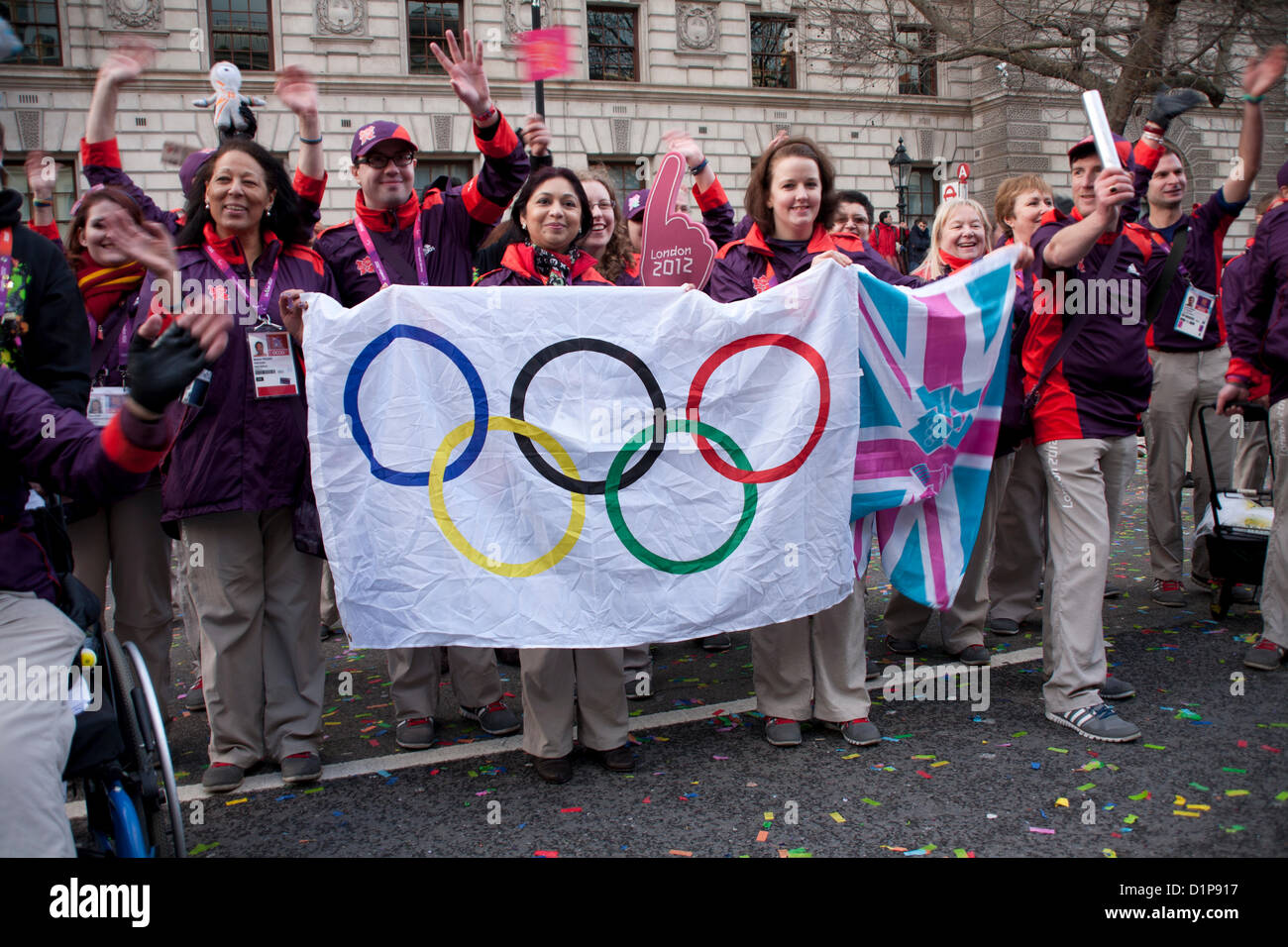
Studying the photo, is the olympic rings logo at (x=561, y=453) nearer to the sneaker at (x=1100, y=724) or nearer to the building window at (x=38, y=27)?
the sneaker at (x=1100, y=724)

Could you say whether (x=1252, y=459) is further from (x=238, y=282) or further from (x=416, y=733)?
(x=238, y=282)

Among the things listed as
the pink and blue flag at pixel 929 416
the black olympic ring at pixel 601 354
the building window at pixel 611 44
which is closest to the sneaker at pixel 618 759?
the black olympic ring at pixel 601 354

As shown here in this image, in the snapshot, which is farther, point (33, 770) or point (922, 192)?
point (922, 192)

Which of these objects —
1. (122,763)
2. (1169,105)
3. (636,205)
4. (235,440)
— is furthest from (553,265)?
(636,205)

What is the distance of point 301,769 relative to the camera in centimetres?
378

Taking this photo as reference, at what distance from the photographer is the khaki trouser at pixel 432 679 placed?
4.20 m

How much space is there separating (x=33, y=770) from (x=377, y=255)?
111 inches

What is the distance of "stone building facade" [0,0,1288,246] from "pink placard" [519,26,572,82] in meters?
13.7

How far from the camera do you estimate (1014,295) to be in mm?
4535

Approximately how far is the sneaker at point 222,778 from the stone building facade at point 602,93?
633 inches

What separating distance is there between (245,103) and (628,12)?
2155 centimetres

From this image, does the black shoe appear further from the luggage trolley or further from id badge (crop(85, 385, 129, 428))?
the luggage trolley

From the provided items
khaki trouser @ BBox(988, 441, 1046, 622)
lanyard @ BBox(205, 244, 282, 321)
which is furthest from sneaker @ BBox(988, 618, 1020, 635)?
lanyard @ BBox(205, 244, 282, 321)
